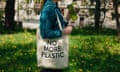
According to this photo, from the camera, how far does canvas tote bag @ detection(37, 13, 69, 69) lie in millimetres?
5242

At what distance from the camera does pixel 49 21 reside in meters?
5.16

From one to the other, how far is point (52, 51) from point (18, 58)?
590cm

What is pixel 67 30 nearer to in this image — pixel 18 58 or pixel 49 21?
pixel 49 21

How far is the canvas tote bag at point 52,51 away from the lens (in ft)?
17.2

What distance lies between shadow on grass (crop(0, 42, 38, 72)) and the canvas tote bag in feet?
14.4

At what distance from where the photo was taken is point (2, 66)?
10.1 meters

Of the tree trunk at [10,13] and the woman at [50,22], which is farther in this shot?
the tree trunk at [10,13]

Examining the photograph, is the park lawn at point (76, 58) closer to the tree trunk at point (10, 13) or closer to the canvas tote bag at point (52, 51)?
the canvas tote bag at point (52, 51)

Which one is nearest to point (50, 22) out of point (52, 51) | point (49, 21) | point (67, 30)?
point (49, 21)

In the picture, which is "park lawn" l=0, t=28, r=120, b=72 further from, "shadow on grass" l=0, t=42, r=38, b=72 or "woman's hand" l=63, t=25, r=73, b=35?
"woman's hand" l=63, t=25, r=73, b=35

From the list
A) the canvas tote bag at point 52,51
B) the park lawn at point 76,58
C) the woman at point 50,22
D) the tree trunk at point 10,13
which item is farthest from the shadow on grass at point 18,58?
the tree trunk at point 10,13

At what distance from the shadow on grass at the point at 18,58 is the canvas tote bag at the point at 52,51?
4399 millimetres

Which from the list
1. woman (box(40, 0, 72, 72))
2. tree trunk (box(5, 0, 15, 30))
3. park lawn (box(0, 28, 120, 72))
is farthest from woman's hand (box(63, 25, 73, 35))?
tree trunk (box(5, 0, 15, 30))

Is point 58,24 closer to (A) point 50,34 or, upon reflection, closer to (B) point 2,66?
(A) point 50,34
